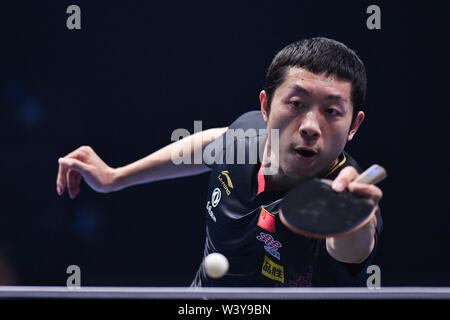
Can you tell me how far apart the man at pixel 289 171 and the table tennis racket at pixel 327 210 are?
0.39ft

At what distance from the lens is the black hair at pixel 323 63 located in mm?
1301

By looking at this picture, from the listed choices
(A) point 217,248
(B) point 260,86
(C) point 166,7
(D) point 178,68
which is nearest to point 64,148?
(D) point 178,68

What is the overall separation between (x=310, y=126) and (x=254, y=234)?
0.39m

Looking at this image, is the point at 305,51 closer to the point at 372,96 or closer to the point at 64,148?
the point at 372,96

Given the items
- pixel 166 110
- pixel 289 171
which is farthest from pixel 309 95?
→ pixel 166 110

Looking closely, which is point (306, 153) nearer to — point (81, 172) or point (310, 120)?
point (310, 120)

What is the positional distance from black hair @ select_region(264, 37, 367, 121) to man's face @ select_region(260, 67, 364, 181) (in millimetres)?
21

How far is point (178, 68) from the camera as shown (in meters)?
2.66

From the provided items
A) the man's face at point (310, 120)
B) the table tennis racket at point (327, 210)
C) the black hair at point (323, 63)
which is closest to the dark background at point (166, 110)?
the black hair at point (323, 63)

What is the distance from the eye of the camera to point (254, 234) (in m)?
1.41

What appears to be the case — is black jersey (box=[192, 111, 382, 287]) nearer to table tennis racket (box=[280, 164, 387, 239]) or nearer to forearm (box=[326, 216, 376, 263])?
forearm (box=[326, 216, 376, 263])

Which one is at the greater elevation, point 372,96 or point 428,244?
point 372,96

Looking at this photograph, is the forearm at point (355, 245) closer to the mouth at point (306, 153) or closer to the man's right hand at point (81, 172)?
the mouth at point (306, 153)
